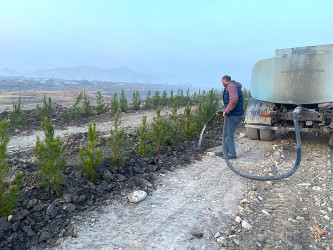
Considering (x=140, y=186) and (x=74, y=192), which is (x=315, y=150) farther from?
(x=74, y=192)

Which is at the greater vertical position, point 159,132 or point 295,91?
point 295,91

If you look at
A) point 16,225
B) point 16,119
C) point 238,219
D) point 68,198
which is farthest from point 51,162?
point 16,119

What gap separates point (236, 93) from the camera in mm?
5367

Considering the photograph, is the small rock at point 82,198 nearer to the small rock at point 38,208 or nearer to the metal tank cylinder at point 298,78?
the small rock at point 38,208

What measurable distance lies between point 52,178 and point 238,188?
2.82 meters

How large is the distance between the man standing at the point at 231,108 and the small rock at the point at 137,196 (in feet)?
7.57

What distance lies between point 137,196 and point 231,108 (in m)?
2.78

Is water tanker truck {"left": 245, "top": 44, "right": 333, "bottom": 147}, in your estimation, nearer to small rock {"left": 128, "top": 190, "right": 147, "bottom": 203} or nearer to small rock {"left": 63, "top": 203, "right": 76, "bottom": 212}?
small rock {"left": 128, "top": 190, "right": 147, "bottom": 203}

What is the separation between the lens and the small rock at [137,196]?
364cm

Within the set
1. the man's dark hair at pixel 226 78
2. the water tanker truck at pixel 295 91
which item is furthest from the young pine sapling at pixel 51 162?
the water tanker truck at pixel 295 91

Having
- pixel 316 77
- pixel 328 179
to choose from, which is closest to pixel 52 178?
pixel 328 179

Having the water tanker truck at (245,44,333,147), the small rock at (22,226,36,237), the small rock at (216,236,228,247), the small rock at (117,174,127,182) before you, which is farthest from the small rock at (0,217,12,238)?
the water tanker truck at (245,44,333,147)

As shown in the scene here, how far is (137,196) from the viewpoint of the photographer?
368 cm

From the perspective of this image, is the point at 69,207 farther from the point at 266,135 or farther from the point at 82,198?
the point at 266,135
